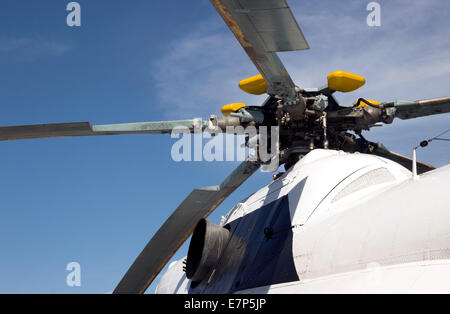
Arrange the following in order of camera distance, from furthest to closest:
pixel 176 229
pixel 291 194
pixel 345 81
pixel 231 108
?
pixel 176 229, pixel 231 108, pixel 345 81, pixel 291 194

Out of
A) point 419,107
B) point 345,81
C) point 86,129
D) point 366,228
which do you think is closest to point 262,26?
point 366,228

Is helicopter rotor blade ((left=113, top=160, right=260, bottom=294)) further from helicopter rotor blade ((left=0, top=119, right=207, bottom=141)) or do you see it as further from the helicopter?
helicopter rotor blade ((left=0, top=119, right=207, bottom=141))

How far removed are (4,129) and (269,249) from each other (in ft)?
15.0

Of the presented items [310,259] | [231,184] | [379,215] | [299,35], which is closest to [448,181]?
[379,215]

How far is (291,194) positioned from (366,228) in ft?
7.22

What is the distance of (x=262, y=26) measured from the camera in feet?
18.9

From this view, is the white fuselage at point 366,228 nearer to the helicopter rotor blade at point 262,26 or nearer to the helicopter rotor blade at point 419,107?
the helicopter rotor blade at point 419,107

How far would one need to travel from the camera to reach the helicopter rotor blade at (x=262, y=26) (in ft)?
18.0

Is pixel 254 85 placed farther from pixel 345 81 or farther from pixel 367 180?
pixel 367 180

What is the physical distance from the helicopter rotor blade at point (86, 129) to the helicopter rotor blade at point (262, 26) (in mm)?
2682

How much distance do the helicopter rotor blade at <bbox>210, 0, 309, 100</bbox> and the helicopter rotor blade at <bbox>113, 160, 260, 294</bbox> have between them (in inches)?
150

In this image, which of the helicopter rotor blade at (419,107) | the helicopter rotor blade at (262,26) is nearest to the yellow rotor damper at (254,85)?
the helicopter rotor blade at (262,26)

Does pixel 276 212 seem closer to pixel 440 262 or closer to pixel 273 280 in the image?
pixel 273 280

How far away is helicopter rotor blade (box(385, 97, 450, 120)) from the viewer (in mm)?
8266
